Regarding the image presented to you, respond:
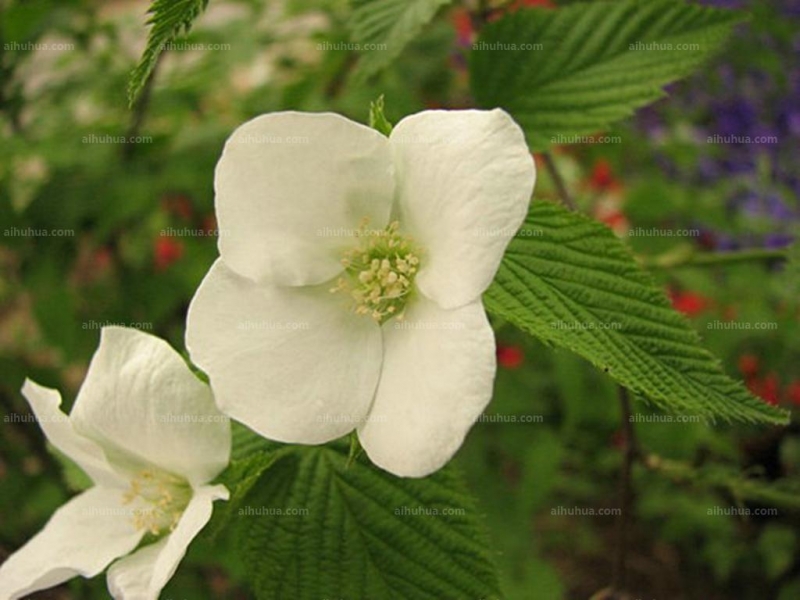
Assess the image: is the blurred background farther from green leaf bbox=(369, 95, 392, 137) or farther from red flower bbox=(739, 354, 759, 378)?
green leaf bbox=(369, 95, 392, 137)

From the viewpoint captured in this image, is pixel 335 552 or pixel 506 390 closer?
pixel 335 552

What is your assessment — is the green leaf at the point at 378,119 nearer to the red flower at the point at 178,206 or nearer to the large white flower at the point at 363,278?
the large white flower at the point at 363,278

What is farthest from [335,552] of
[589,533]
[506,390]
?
[589,533]

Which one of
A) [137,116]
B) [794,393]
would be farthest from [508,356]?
[137,116]

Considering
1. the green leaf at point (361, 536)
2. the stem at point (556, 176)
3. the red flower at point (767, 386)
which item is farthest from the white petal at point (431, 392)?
the red flower at point (767, 386)

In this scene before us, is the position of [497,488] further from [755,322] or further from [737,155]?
[737,155]

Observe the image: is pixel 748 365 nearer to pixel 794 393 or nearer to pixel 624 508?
pixel 794 393
